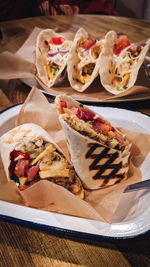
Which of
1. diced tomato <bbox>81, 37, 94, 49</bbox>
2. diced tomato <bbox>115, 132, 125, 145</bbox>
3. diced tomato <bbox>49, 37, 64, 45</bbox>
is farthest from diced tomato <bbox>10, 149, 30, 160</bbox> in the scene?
diced tomato <bbox>49, 37, 64, 45</bbox>

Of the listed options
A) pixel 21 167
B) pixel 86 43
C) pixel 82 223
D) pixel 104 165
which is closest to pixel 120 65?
pixel 86 43

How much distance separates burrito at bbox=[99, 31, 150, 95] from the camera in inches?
84.0

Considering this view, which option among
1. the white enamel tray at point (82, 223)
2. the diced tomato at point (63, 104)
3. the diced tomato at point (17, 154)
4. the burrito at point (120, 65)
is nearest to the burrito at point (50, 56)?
the burrito at point (120, 65)

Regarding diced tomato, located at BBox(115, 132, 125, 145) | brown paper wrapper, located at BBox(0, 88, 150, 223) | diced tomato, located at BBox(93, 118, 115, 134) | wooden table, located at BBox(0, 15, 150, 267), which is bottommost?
wooden table, located at BBox(0, 15, 150, 267)

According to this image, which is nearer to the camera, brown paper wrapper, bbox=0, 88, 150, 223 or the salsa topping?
brown paper wrapper, bbox=0, 88, 150, 223

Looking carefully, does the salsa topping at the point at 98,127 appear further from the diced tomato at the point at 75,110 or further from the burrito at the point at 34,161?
the burrito at the point at 34,161

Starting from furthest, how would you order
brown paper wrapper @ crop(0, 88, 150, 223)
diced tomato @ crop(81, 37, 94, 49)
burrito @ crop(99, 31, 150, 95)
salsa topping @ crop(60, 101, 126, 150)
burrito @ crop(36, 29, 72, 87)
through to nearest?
diced tomato @ crop(81, 37, 94, 49) < burrito @ crop(36, 29, 72, 87) < burrito @ crop(99, 31, 150, 95) < salsa topping @ crop(60, 101, 126, 150) < brown paper wrapper @ crop(0, 88, 150, 223)

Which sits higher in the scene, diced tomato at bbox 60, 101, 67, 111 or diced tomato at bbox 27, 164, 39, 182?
diced tomato at bbox 60, 101, 67, 111

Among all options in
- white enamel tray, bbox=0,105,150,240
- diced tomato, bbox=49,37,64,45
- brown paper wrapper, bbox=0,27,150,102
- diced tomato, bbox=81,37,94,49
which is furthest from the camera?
diced tomato, bbox=49,37,64,45

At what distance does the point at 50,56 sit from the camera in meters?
2.54

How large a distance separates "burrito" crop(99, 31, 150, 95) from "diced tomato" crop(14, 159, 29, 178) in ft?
3.49

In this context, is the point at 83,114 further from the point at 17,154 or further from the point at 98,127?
the point at 17,154

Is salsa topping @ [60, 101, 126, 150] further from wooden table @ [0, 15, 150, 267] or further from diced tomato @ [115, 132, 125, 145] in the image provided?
wooden table @ [0, 15, 150, 267]

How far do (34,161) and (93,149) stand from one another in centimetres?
33
